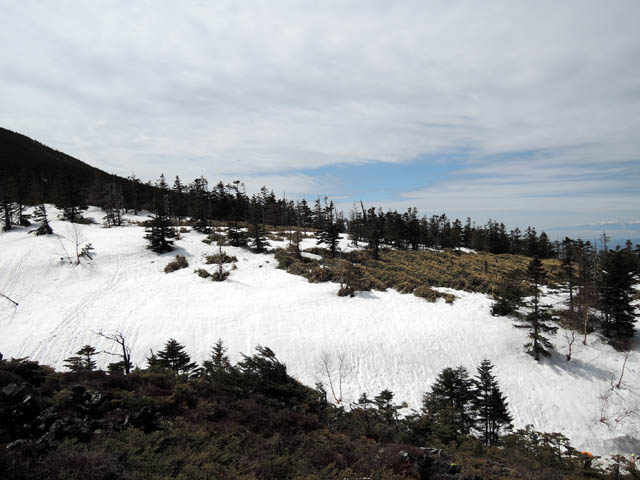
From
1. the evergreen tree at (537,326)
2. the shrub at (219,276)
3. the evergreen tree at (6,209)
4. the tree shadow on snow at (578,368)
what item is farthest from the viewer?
the evergreen tree at (6,209)

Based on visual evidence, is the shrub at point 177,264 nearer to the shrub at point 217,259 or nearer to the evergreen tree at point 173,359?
the shrub at point 217,259

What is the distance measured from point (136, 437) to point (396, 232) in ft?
198

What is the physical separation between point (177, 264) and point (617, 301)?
4736 cm

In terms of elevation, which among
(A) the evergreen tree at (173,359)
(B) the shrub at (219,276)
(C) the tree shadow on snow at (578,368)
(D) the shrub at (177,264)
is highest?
(D) the shrub at (177,264)

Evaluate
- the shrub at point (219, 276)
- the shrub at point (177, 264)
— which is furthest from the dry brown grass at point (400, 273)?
the shrub at point (177, 264)

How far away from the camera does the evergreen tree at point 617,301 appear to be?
952 inches

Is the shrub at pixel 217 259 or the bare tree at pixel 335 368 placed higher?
the shrub at pixel 217 259

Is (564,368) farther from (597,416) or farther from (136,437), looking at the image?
(136,437)

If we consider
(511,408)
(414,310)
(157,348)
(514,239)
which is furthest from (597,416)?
(514,239)

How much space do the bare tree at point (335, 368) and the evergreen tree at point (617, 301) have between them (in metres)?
24.0

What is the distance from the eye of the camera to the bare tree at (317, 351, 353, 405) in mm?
19453

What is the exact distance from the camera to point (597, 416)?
17922mm

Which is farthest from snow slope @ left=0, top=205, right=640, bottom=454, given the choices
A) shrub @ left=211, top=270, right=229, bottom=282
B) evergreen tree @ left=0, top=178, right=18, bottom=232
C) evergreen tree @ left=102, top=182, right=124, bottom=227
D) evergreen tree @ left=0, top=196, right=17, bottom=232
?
evergreen tree @ left=102, top=182, right=124, bottom=227

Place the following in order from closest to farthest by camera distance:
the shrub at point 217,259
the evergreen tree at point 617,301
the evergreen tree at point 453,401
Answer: the evergreen tree at point 453,401, the evergreen tree at point 617,301, the shrub at point 217,259
